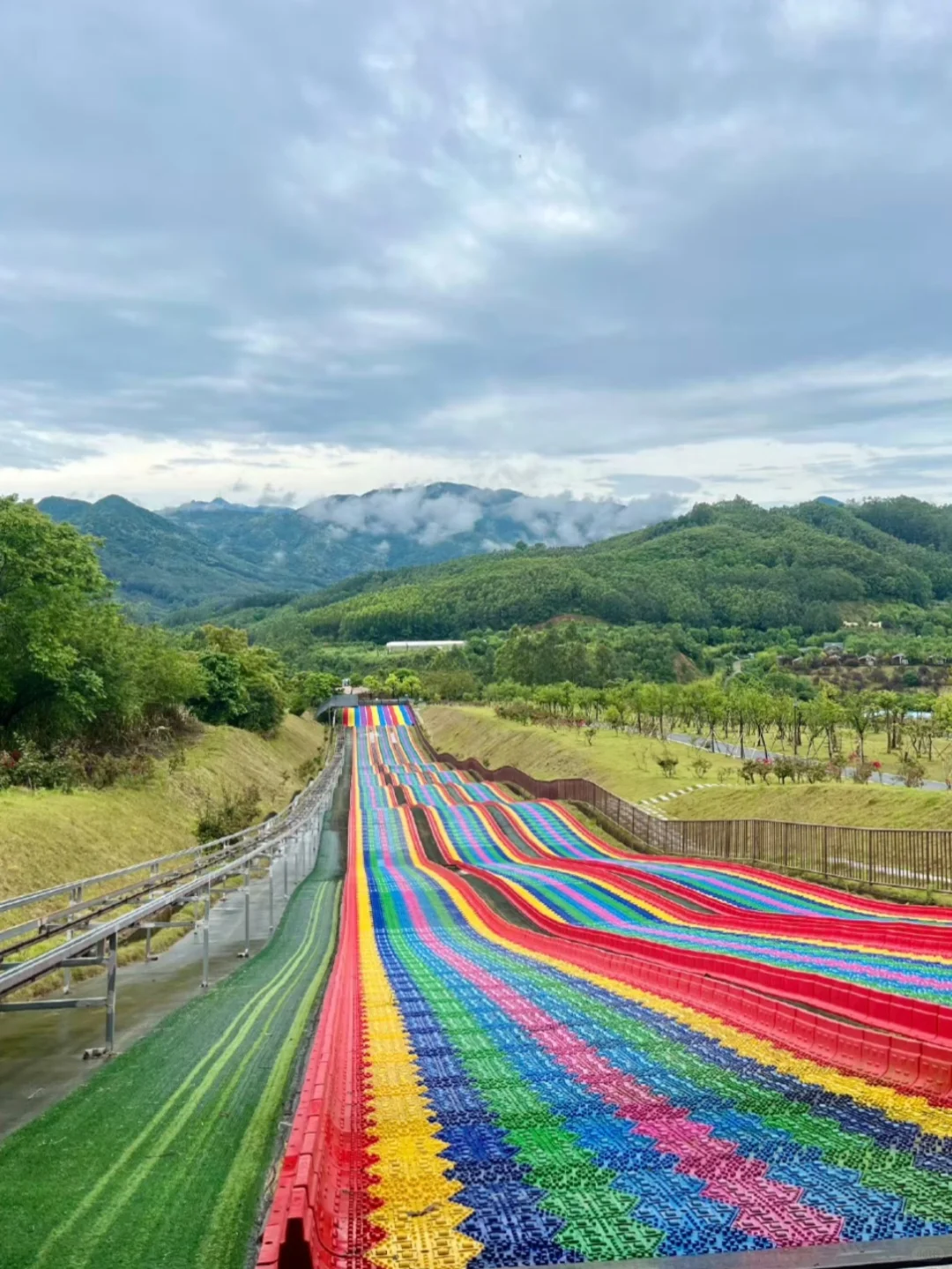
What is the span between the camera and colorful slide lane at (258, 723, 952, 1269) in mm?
3684

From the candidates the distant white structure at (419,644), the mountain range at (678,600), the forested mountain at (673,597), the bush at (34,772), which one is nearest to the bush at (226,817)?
the bush at (34,772)

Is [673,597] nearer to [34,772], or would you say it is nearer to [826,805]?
[826,805]

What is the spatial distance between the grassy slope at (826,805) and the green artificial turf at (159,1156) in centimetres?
1969

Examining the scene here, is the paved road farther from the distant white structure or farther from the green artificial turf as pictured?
the distant white structure

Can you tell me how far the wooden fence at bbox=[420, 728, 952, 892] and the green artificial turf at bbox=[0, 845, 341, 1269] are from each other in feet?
47.3

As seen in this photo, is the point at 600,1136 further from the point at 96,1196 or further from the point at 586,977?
the point at 586,977

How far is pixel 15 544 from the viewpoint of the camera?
97.3 feet

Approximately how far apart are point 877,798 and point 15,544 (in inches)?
1118

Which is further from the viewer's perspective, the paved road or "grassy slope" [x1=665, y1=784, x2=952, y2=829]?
the paved road

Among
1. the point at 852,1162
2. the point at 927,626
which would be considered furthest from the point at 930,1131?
the point at 927,626

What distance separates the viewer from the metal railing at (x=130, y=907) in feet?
27.9

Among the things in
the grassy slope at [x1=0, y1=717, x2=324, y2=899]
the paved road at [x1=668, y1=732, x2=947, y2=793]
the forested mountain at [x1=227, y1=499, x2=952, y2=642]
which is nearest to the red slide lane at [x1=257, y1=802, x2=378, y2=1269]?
the grassy slope at [x1=0, y1=717, x2=324, y2=899]

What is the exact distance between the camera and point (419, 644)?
171125mm

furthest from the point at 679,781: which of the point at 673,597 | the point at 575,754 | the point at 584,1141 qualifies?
the point at 673,597
